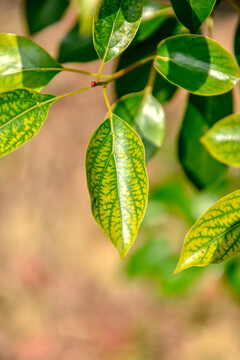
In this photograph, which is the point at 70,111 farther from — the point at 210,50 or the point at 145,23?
the point at 210,50

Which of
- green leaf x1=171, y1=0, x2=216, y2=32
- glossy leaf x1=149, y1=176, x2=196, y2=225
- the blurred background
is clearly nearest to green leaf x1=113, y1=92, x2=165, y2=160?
green leaf x1=171, y1=0, x2=216, y2=32

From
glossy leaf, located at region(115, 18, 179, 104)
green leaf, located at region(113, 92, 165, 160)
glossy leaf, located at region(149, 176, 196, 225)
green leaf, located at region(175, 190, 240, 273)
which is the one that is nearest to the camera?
green leaf, located at region(175, 190, 240, 273)

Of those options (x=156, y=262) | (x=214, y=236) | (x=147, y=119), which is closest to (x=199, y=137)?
(x=147, y=119)

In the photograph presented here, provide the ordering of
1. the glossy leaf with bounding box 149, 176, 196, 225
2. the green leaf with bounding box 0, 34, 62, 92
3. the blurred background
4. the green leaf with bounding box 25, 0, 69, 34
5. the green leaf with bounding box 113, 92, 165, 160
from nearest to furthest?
the green leaf with bounding box 0, 34, 62, 92 → the green leaf with bounding box 113, 92, 165, 160 → the green leaf with bounding box 25, 0, 69, 34 → the glossy leaf with bounding box 149, 176, 196, 225 → the blurred background

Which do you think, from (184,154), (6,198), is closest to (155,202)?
(184,154)

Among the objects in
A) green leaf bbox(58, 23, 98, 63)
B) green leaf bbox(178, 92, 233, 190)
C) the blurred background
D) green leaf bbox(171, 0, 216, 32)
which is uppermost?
green leaf bbox(171, 0, 216, 32)

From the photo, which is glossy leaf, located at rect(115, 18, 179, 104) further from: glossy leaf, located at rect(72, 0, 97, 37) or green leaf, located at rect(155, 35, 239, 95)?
green leaf, located at rect(155, 35, 239, 95)

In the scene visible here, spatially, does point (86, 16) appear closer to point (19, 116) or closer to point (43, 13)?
point (43, 13)

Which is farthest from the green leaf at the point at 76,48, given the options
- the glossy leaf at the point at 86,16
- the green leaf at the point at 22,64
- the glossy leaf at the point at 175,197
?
the glossy leaf at the point at 175,197
